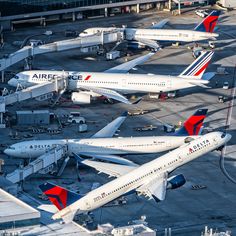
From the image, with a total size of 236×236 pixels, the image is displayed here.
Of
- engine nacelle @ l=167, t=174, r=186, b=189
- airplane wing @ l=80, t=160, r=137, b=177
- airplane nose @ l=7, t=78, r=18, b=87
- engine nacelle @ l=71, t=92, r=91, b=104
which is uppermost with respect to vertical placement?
engine nacelle @ l=167, t=174, r=186, b=189

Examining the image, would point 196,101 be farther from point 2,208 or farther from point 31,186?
point 2,208

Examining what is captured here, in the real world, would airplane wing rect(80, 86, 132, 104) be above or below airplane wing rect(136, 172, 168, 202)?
below

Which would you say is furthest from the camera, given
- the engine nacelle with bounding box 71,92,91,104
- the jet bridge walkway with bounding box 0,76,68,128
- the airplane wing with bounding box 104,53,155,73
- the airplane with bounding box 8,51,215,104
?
the airplane wing with bounding box 104,53,155,73

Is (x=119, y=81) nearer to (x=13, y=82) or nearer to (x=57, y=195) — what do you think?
(x=13, y=82)

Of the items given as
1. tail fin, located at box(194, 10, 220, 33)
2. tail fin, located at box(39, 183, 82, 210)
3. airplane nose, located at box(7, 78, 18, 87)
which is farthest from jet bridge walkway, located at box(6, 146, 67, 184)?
tail fin, located at box(194, 10, 220, 33)

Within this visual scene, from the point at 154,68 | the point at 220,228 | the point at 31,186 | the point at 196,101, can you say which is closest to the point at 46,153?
the point at 31,186

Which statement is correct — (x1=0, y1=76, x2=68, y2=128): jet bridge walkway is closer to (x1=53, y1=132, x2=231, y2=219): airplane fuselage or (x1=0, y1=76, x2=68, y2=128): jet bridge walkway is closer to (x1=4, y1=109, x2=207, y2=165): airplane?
(x1=4, y1=109, x2=207, y2=165): airplane

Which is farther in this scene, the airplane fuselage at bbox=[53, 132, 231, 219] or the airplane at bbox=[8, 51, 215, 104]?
the airplane at bbox=[8, 51, 215, 104]

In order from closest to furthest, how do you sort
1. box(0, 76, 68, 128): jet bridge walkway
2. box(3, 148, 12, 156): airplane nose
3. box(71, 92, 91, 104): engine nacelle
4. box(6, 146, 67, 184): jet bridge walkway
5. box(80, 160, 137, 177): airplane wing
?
1. box(6, 146, 67, 184): jet bridge walkway
2. box(80, 160, 137, 177): airplane wing
3. box(3, 148, 12, 156): airplane nose
4. box(0, 76, 68, 128): jet bridge walkway
5. box(71, 92, 91, 104): engine nacelle
